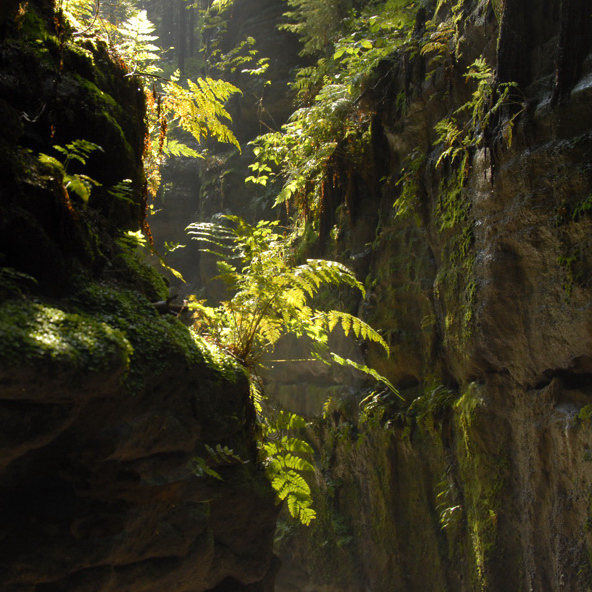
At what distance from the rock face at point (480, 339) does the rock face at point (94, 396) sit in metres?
→ 2.27

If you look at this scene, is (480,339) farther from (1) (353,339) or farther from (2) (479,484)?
(1) (353,339)

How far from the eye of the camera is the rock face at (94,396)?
2721 mm

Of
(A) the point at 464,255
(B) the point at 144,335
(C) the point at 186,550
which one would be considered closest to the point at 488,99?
(A) the point at 464,255

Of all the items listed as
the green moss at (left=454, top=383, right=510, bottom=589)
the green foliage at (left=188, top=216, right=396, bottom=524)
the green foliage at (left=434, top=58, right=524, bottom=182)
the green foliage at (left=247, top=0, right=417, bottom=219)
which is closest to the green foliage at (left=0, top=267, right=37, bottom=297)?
the green foliage at (left=188, top=216, right=396, bottom=524)

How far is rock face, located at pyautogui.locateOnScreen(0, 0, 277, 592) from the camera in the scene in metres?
2.72

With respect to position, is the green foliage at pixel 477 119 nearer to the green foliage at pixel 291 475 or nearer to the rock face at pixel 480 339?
the rock face at pixel 480 339

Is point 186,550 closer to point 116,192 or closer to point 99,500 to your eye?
point 99,500

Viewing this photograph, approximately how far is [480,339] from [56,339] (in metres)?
3.77

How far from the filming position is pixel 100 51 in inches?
185

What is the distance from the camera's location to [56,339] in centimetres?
265

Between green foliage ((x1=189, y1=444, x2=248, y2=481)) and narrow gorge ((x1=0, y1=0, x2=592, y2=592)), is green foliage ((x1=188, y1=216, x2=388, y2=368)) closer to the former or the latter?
narrow gorge ((x1=0, y1=0, x2=592, y2=592))

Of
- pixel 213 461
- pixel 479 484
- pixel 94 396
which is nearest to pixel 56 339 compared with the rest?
pixel 94 396

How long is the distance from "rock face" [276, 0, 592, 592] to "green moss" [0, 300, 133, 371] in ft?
11.0

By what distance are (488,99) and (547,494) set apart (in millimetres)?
3505
